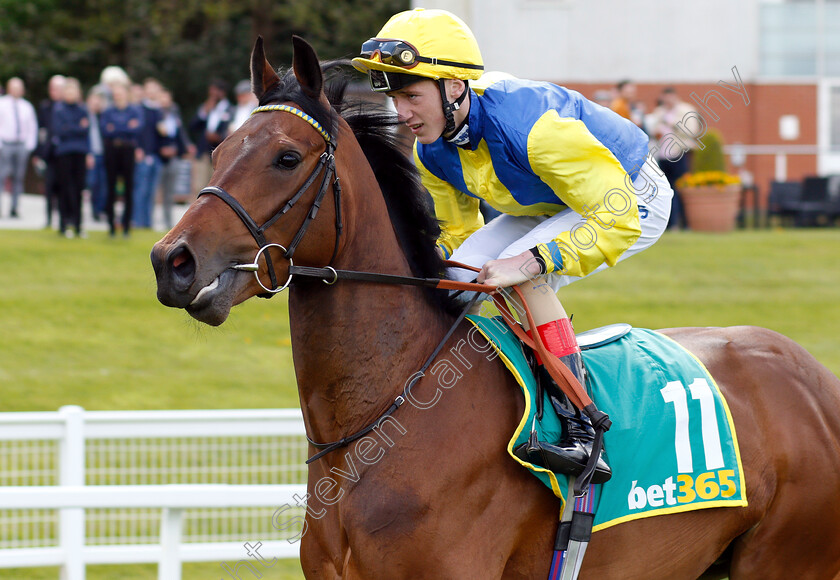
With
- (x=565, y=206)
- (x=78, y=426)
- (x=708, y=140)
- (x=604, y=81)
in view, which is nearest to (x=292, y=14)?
(x=604, y=81)

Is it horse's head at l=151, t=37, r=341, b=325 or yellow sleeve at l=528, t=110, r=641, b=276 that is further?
yellow sleeve at l=528, t=110, r=641, b=276

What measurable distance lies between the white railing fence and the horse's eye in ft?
5.51

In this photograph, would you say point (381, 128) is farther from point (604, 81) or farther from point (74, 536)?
point (604, 81)

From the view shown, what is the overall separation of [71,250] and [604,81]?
11562 mm

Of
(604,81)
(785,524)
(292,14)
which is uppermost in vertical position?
(292,14)

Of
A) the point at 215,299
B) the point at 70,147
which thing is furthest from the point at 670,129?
the point at 215,299

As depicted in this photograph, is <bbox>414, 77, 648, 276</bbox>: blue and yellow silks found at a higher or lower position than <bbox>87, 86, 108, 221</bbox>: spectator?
lower

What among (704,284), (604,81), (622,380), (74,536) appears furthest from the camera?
(604,81)

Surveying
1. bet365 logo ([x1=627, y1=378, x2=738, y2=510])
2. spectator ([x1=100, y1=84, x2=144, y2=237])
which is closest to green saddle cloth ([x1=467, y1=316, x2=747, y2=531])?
bet365 logo ([x1=627, y1=378, x2=738, y2=510])

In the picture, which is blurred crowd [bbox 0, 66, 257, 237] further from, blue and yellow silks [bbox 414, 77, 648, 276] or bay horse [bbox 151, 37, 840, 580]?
bay horse [bbox 151, 37, 840, 580]

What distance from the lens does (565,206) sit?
3.30 m

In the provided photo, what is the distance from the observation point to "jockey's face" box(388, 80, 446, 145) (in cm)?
301

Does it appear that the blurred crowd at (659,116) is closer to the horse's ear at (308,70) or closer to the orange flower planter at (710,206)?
the orange flower planter at (710,206)

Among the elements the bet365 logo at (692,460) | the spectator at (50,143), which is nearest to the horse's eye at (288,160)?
the bet365 logo at (692,460)
